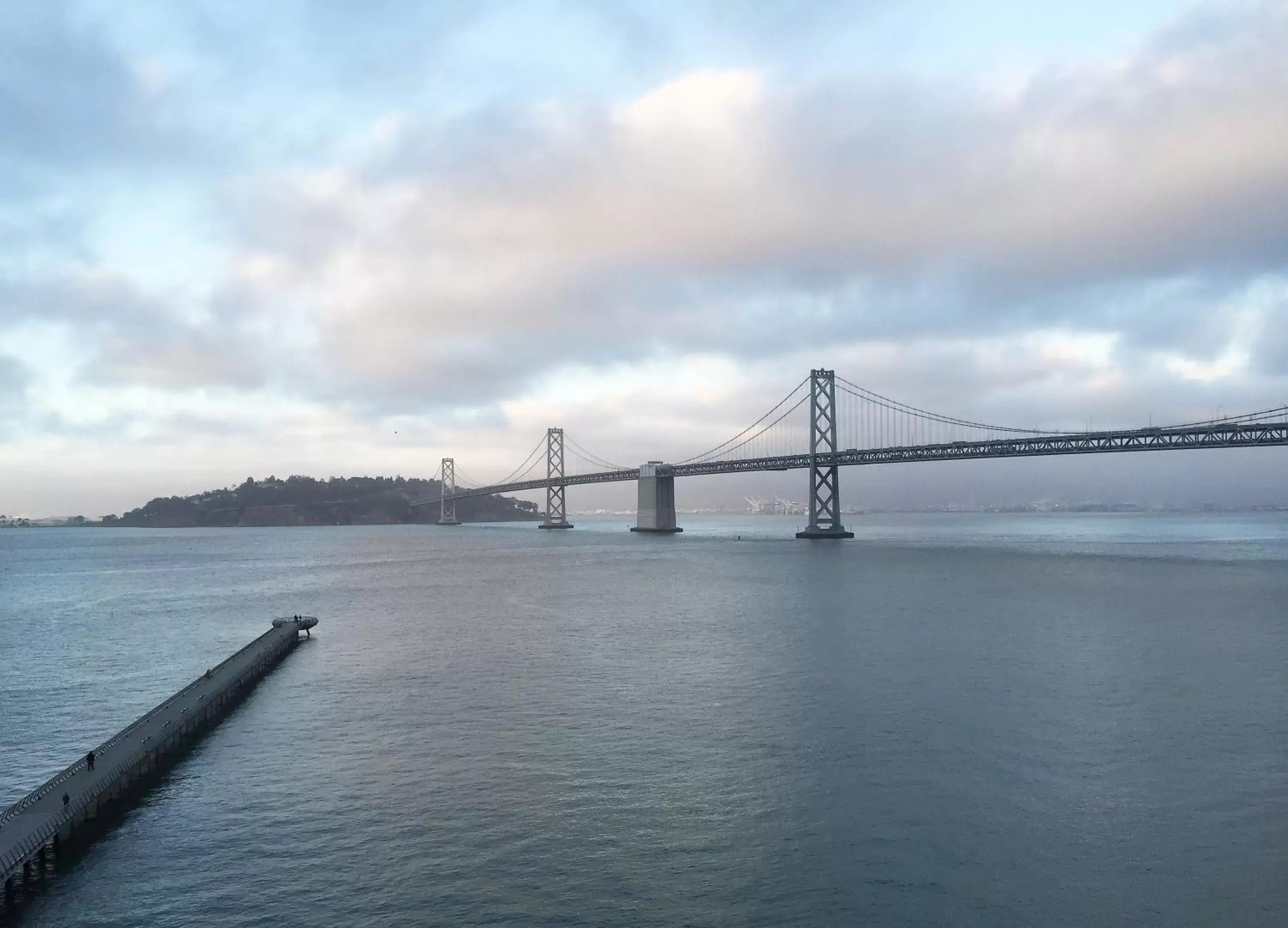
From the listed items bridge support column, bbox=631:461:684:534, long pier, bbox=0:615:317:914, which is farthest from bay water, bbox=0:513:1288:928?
bridge support column, bbox=631:461:684:534

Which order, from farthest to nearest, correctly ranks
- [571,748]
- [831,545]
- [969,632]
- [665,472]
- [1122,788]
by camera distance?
[665,472], [831,545], [969,632], [571,748], [1122,788]

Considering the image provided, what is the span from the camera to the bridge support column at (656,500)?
112438mm

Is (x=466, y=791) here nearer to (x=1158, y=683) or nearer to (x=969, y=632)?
(x=1158, y=683)

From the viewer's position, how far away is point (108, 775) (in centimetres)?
1464

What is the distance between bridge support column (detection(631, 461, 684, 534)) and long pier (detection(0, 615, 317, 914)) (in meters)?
88.0

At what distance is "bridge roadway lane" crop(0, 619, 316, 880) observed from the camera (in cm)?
1191

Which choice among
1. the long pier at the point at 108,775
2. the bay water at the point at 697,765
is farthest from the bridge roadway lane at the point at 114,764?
the bay water at the point at 697,765

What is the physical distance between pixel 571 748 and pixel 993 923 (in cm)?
830

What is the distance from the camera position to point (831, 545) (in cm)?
Result: 8525

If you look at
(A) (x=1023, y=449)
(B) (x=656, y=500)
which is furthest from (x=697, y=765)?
(B) (x=656, y=500)

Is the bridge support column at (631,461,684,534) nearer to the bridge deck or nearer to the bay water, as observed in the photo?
the bridge deck

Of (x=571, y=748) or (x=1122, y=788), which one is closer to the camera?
(x=1122, y=788)

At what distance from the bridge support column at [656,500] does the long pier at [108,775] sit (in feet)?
289

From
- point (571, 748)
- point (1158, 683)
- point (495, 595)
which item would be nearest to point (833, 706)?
point (571, 748)
